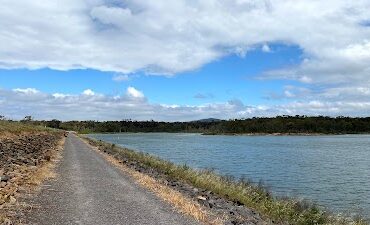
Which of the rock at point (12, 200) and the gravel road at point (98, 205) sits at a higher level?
the rock at point (12, 200)

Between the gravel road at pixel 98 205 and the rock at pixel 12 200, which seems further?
the rock at pixel 12 200

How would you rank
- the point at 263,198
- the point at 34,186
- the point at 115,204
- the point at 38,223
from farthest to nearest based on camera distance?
the point at 263,198 < the point at 34,186 < the point at 115,204 < the point at 38,223

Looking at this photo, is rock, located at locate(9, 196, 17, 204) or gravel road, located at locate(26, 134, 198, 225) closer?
gravel road, located at locate(26, 134, 198, 225)

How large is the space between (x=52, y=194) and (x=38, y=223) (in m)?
4.64

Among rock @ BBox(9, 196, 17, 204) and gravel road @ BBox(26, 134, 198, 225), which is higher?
rock @ BBox(9, 196, 17, 204)

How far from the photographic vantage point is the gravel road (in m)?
12.1

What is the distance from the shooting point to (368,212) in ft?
78.4

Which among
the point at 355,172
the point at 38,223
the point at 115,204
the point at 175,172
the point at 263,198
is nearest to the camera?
the point at 38,223

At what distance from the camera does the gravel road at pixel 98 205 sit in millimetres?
12055

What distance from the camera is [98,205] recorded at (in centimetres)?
1405

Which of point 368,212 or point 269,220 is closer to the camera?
point 269,220

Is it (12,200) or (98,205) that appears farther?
(98,205)

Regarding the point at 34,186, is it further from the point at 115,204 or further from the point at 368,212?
the point at 368,212

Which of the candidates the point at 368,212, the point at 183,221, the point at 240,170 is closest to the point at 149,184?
the point at 183,221
